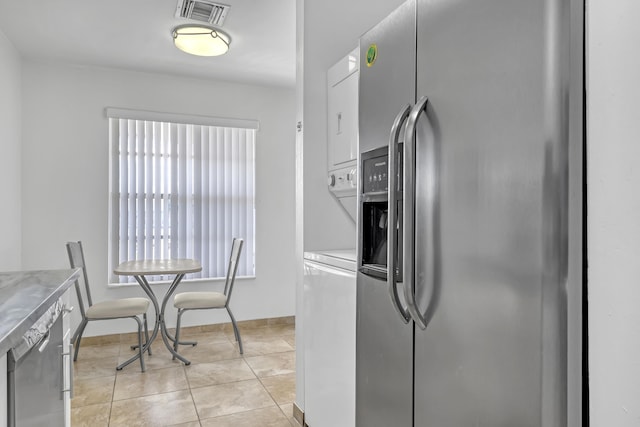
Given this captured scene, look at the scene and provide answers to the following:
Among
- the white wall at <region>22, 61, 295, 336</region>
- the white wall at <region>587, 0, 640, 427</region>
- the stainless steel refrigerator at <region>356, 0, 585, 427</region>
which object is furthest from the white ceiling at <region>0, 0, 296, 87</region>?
the white wall at <region>587, 0, 640, 427</region>

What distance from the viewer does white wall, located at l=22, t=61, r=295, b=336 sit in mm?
3807

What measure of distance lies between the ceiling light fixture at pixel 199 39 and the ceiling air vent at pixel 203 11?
0.10 meters

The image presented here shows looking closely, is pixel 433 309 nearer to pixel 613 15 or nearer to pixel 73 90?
pixel 613 15

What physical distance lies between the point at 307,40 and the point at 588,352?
7.12 ft

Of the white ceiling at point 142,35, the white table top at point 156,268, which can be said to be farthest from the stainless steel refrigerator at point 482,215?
the white table top at point 156,268

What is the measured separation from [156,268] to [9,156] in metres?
1.53

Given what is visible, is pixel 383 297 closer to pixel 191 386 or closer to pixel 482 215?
pixel 482 215

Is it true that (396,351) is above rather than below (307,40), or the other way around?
below

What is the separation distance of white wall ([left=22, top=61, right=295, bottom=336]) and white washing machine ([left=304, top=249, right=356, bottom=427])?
8.55ft

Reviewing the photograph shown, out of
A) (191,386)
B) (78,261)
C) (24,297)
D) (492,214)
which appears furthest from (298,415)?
(78,261)

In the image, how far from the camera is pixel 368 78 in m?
1.40

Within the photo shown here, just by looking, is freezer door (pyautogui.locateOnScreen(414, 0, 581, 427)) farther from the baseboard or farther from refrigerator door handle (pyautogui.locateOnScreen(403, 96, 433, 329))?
the baseboard

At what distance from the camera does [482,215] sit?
884mm

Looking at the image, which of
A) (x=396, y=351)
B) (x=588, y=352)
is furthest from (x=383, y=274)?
(x=588, y=352)
